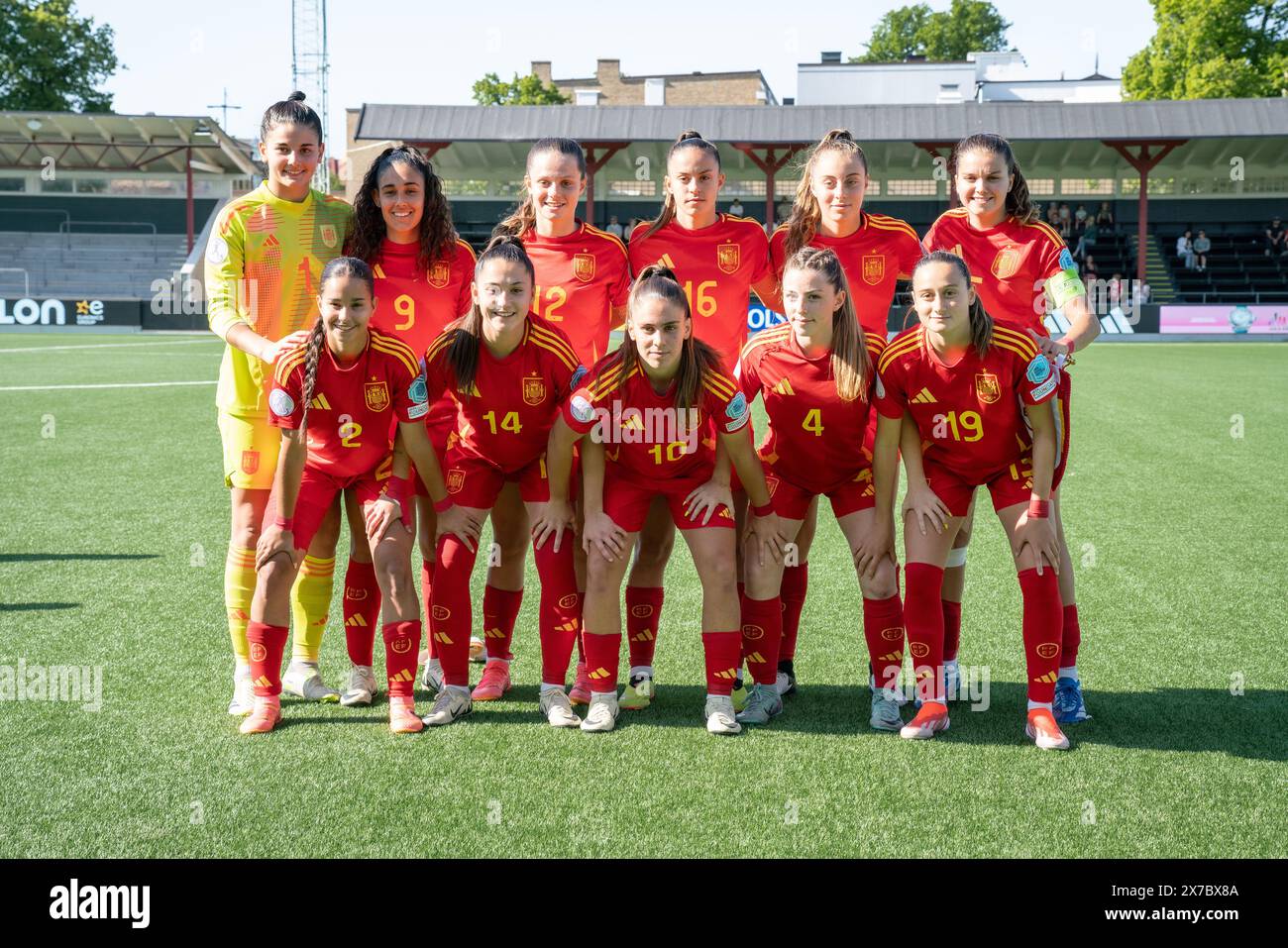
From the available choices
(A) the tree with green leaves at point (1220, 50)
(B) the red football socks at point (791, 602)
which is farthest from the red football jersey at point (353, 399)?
(A) the tree with green leaves at point (1220, 50)

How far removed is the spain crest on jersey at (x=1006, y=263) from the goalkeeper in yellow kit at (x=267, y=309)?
2.47 meters

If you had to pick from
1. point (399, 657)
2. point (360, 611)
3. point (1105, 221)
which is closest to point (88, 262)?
point (1105, 221)

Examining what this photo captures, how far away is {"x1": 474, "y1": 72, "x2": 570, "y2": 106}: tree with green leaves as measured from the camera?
50031mm

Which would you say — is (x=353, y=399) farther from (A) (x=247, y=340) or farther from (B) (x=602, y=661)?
(B) (x=602, y=661)

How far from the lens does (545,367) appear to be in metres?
4.16

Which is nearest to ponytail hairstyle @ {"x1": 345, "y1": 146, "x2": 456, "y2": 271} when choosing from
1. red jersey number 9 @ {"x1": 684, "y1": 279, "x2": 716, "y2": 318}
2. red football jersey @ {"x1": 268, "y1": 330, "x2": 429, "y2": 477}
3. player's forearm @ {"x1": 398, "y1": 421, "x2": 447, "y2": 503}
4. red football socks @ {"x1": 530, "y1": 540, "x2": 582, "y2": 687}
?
red football jersey @ {"x1": 268, "y1": 330, "x2": 429, "y2": 477}

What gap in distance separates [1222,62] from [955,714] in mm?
37884

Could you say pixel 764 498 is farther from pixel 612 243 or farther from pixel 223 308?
pixel 223 308

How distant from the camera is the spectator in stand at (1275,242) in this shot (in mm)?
31750

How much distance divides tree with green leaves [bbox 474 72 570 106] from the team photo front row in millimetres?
47816

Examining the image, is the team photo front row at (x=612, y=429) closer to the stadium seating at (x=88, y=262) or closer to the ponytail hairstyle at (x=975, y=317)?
the ponytail hairstyle at (x=975, y=317)

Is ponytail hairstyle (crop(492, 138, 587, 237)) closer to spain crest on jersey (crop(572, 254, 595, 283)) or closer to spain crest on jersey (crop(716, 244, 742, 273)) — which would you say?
spain crest on jersey (crop(572, 254, 595, 283))
